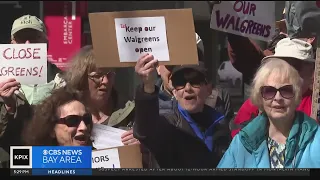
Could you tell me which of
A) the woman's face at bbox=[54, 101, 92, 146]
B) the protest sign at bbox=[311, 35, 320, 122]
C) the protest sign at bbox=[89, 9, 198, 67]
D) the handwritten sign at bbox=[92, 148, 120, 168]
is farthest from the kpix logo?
the protest sign at bbox=[311, 35, 320, 122]

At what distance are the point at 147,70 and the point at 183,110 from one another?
332mm

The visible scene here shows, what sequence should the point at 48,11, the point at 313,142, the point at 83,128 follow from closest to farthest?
the point at 313,142 → the point at 83,128 → the point at 48,11

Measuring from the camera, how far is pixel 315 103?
3213 millimetres

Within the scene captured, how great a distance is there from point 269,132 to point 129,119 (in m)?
0.67

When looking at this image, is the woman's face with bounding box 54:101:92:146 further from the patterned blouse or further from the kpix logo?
the patterned blouse

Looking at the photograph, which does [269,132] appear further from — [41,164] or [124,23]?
[41,164]

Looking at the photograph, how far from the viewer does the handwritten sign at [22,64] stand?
3.37 meters

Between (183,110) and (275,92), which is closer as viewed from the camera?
(275,92)

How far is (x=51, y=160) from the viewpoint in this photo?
10.6 ft

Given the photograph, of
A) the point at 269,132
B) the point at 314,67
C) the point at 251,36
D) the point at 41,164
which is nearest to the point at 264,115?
the point at 269,132

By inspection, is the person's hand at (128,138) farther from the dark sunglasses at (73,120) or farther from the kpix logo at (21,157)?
the kpix logo at (21,157)

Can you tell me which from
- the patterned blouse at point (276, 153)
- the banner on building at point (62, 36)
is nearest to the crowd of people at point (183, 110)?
the patterned blouse at point (276, 153)

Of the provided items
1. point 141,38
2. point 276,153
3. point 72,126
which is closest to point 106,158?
point 72,126

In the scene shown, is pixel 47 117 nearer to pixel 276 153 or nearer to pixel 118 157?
pixel 118 157
